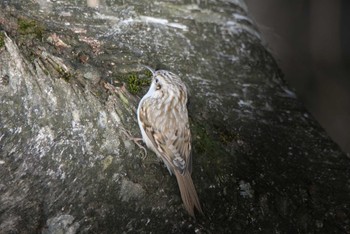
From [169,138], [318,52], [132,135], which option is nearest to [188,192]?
[132,135]

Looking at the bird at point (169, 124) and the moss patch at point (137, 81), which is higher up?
the moss patch at point (137, 81)

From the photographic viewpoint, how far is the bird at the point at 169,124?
1775mm

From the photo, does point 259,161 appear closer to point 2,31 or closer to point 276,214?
point 276,214

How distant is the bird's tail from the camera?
5.16 feet

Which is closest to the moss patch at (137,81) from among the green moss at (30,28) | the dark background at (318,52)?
the green moss at (30,28)

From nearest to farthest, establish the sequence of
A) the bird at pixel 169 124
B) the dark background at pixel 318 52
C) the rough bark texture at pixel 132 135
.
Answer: the rough bark texture at pixel 132 135 < the bird at pixel 169 124 < the dark background at pixel 318 52

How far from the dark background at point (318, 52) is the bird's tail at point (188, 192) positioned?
2.82 meters

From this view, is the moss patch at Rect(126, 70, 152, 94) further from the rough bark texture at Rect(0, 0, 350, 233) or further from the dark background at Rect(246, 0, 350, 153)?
the dark background at Rect(246, 0, 350, 153)

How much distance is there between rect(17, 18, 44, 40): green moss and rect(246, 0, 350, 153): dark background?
2763mm

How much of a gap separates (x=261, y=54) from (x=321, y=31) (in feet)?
7.95

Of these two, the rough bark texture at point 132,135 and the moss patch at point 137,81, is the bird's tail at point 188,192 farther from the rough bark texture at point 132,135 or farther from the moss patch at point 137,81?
the moss patch at point 137,81

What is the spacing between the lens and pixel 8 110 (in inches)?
63.7

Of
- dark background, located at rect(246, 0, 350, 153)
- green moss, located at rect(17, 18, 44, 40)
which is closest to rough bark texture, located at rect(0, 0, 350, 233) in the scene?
green moss, located at rect(17, 18, 44, 40)

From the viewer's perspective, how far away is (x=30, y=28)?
1823 mm
